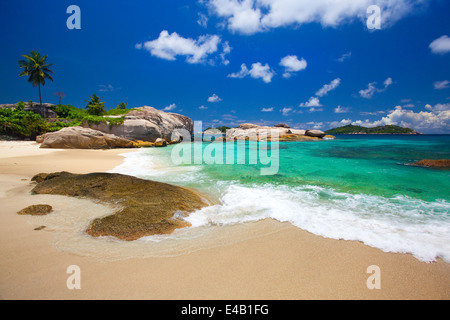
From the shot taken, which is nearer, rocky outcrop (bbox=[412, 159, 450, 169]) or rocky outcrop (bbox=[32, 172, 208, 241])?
rocky outcrop (bbox=[32, 172, 208, 241])

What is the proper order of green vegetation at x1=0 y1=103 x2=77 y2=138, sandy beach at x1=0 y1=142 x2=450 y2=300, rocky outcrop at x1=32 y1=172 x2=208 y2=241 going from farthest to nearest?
green vegetation at x1=0 y1=103 x2=77 y2=138
rocky outcrop at x1=32 y1=172 x2=208 y2=241
sandy beach at x1=0 y1=142 x2=450 y2=300

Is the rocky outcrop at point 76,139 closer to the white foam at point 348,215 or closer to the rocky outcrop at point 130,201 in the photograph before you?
the rocky outcrop at point 130,201

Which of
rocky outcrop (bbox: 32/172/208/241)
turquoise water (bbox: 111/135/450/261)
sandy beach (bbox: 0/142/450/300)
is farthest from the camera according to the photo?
turquoise water (bbox: 111/135/450/261)

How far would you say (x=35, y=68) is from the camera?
34719 mm

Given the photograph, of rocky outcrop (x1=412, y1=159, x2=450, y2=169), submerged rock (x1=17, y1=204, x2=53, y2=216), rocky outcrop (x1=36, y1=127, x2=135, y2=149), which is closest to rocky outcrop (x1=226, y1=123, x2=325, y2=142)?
rocky outcrop (x1=412, y1=159, x2=450, y2=169)

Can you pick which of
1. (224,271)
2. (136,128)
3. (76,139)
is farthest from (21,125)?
(224,271)

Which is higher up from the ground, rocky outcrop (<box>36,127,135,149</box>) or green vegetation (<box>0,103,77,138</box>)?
green vegetation (<box>0,103,77,138</box>)

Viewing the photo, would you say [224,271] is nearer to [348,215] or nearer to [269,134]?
[348,215]

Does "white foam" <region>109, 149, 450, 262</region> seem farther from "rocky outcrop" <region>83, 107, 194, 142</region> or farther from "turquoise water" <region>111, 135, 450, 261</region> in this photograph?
"rocky outcrop" <region>83, 107, 194, 142</region>

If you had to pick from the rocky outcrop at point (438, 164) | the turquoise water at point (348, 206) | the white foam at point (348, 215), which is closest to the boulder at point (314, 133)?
the rocky outcrop at point (438, 164)

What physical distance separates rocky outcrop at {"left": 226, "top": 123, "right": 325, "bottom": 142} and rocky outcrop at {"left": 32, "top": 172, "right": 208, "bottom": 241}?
131 ft

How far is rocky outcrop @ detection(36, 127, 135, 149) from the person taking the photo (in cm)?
1673

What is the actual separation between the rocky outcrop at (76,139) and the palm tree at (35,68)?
81.8ft
